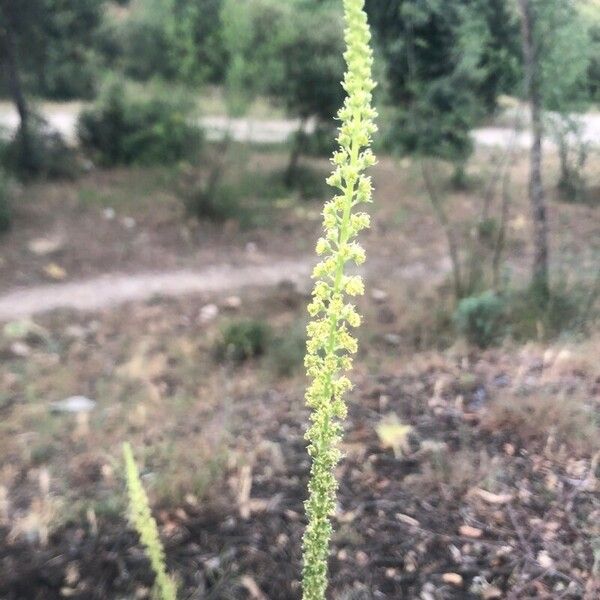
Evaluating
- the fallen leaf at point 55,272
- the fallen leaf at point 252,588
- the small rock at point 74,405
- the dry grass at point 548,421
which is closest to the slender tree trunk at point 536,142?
the dry grass at point 548,421

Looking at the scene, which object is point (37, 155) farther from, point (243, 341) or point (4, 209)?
point (243, 341)

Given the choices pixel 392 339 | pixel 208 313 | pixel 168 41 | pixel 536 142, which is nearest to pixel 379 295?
pixel 392 339

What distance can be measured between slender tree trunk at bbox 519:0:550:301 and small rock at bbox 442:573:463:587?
366 cm

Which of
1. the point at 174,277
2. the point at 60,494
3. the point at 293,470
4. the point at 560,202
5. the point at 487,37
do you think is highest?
the point at 487,37

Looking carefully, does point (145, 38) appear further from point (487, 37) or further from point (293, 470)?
point (293, 470)

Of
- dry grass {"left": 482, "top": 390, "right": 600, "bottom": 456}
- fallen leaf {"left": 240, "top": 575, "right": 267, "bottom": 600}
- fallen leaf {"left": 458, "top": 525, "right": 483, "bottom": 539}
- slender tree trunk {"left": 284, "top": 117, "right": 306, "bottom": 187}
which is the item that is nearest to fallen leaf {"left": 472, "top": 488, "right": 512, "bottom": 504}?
fallen leaf {"left": 458, "top": 525, "right": 483, "bottom": 539}

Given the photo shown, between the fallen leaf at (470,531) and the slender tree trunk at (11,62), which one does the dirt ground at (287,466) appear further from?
the slender tree trunk at (11,62)

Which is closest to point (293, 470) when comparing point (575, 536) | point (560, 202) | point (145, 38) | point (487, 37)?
point (575, 536)

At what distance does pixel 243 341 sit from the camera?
6.08m

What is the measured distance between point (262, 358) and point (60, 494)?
2.78m

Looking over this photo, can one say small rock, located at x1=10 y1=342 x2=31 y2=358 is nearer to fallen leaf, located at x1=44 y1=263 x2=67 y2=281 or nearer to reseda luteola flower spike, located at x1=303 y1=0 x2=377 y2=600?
fallen leaf, located at x1=44 y1=263 x2=67 y2=281

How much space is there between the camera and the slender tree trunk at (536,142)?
550cm

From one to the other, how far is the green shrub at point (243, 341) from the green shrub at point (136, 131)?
797 cm

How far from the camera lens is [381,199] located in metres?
13.1
